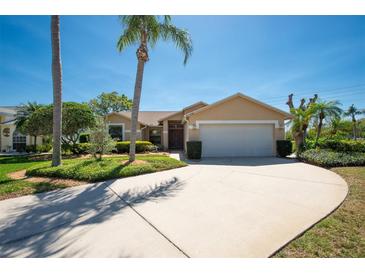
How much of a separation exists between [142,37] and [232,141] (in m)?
8.58

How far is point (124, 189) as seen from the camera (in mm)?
5238

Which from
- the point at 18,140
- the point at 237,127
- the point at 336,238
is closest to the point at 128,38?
the point at 237,127

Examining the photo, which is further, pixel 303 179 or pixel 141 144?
pixel 141 144

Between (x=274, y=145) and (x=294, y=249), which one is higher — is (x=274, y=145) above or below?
above

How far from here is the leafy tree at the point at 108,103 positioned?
34.5 metres

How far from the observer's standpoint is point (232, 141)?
12414mm

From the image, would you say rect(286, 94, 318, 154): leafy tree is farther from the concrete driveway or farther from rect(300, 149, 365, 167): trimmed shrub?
the concrete driveway

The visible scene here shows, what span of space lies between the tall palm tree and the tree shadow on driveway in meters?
3.97

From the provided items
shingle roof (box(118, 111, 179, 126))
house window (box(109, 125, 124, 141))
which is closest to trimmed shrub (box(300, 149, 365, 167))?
shingle roof (box(118, 111, 179, 126))

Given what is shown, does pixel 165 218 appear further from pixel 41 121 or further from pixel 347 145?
pixel 41 121

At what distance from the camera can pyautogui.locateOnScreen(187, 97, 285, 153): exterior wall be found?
12398 mm

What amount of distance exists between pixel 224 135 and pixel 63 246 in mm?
11179
